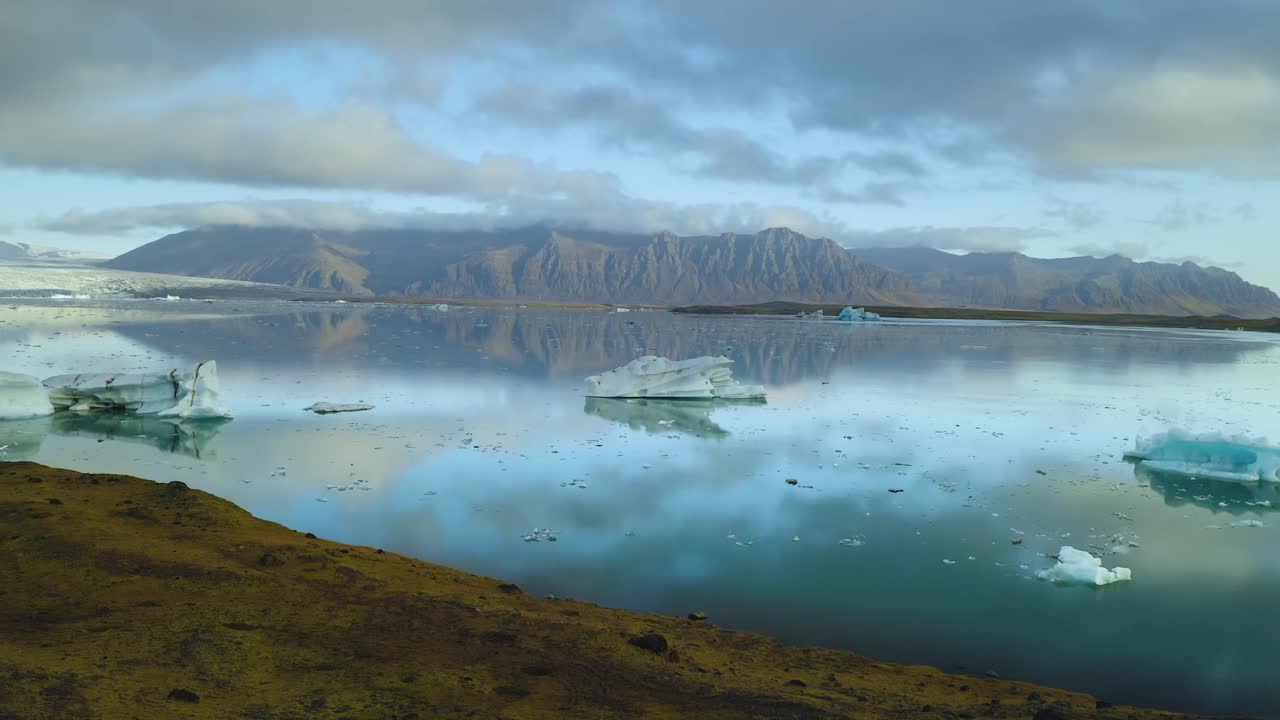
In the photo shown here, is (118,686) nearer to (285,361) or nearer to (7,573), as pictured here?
(7,573)

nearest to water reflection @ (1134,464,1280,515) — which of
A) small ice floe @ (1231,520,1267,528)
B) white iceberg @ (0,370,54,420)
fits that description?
small ice floe @ (1231,520,1267,528)

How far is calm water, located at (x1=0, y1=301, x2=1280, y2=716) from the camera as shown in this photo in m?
8.46

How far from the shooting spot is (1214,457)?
16.0 m

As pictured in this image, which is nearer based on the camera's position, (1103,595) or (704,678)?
(704,678)

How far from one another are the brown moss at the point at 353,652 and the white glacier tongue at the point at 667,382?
1680 centimetres

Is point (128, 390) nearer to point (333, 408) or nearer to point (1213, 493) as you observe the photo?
point (333, 408)

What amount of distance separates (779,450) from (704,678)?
11386 mm

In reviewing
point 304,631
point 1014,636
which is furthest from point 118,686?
point 1014,636

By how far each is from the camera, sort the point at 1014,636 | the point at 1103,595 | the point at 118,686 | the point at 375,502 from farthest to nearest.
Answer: the point at 375,502, the point at 1103,595, the point at 1014,636, the point at 118,686

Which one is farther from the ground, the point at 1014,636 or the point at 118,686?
the point at 118,686

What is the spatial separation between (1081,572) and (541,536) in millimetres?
7046

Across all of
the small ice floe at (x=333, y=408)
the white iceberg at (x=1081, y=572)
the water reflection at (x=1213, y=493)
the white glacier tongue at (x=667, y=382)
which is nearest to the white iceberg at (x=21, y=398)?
the small ice floe at (x=333, y=408)

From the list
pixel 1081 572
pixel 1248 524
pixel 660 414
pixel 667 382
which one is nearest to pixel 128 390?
pixel 660 414

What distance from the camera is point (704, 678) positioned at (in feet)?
21.0
